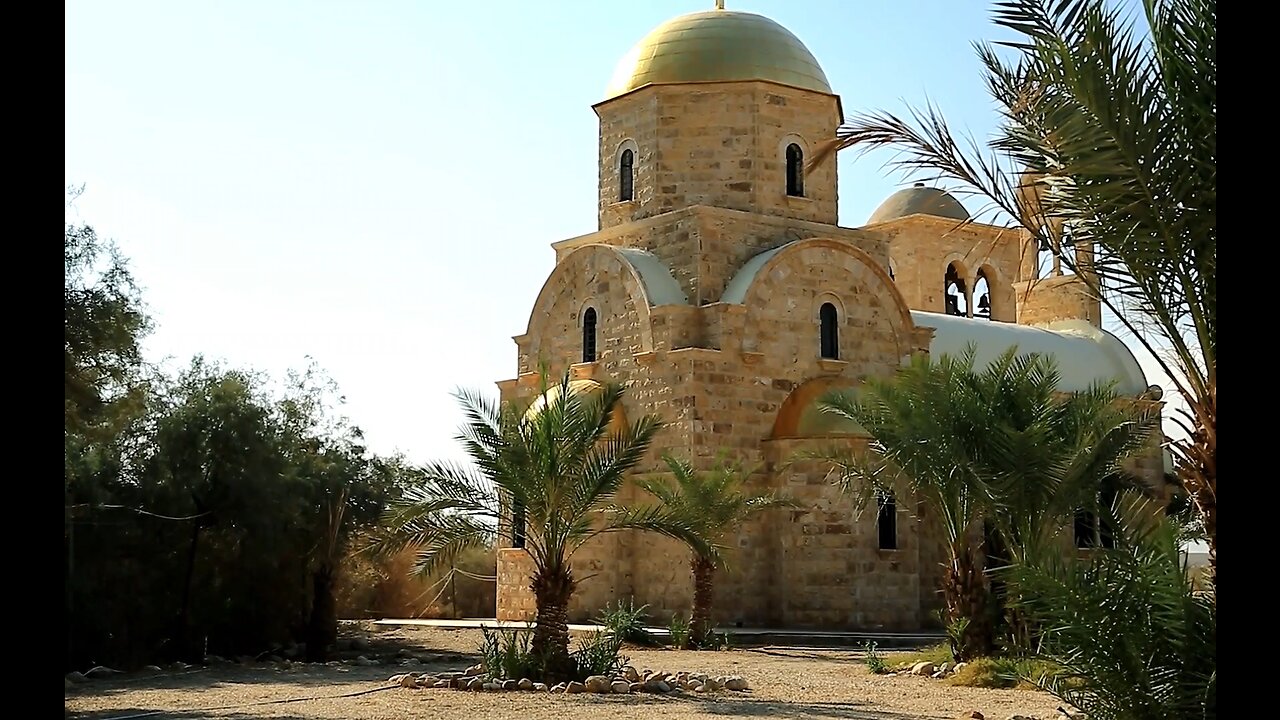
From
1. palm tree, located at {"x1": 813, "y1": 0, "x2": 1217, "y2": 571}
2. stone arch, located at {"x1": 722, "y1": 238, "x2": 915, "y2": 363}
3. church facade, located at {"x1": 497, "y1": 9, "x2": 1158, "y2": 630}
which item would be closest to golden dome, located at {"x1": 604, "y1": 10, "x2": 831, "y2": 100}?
church facade, located at {"x1": 497, "y1": 9, "x2": 1158, "y2": 630}

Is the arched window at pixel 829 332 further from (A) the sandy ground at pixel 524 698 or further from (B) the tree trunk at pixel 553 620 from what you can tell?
(B) the tree trunk at pixel 553 620

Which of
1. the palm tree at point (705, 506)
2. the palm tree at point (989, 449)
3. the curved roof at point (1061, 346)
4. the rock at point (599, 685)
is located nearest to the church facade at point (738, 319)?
the palm tree at point (705, 506)

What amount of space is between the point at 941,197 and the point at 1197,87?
27807mm

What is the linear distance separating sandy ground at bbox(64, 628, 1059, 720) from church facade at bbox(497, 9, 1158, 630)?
17.1ft

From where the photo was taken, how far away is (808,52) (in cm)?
2411

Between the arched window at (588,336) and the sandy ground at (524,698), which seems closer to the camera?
the sandy ground at (524,698)

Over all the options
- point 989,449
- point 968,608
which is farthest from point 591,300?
point 989,449

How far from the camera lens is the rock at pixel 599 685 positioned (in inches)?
490

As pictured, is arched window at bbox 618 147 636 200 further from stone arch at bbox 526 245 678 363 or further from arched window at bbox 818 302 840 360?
arched window at bbox 818 302 840 360

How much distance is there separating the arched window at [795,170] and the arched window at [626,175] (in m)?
2.81

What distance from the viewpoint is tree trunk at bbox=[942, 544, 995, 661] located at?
1414 centimetres

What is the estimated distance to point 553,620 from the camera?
1345cm

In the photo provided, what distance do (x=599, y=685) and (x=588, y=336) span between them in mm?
12031
